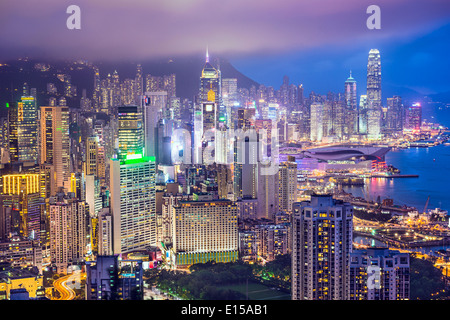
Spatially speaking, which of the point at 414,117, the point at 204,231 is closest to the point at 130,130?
the point at 204,231

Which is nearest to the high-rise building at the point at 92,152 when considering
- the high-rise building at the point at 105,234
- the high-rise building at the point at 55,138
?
the high-rise building at the point at 55,138

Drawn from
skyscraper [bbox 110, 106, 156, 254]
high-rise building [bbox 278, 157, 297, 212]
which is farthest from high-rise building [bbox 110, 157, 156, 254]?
high-rise building [bbox 278, 157, 297, 212]

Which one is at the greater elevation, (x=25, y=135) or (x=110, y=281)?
(x=25, y=135)

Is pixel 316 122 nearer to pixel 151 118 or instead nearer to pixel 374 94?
pixel 374 94

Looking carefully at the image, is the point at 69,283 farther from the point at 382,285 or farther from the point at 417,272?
the point at 417,272

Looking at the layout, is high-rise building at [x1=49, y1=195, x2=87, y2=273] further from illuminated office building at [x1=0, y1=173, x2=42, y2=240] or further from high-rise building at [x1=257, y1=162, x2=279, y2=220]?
high-rise building at [x1=257, y1=162, x2=279, y2=220]

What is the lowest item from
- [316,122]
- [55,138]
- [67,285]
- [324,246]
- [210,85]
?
[67,285]
